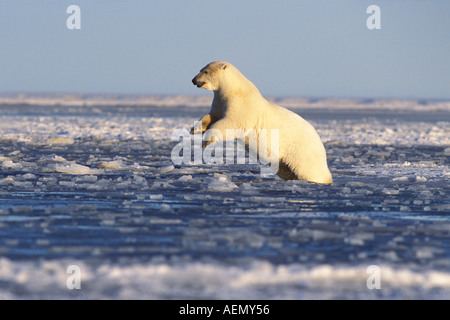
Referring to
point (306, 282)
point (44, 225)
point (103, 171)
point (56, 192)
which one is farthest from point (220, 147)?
point (306, 282)

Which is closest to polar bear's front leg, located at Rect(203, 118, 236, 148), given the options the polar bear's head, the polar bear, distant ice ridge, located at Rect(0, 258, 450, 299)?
the polar bear

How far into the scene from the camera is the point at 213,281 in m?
3.95

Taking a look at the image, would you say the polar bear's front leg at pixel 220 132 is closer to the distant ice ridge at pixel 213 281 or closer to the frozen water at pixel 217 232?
the frozen water at pixel 217 232

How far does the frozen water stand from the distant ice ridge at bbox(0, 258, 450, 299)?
10 millimetres

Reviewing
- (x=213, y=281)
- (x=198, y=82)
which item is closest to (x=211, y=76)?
(x=198, y=82)

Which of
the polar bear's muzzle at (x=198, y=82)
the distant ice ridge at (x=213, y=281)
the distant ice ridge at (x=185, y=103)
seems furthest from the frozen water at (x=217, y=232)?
the distant ice ridge at (x=185, y=103)

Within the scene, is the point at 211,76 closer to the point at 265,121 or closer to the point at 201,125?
the point at 201,125

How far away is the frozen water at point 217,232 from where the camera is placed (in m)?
3.93

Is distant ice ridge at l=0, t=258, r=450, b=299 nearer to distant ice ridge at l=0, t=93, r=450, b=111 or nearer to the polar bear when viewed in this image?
the polar bear

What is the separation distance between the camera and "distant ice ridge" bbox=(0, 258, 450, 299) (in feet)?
12.4

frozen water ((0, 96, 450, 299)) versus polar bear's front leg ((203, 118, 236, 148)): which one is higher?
polar bear's front leg ((203, 118, 236, 148))

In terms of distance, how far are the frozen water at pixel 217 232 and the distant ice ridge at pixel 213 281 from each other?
0.01 meters

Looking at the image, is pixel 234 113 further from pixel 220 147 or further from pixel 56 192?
pixel 220 147

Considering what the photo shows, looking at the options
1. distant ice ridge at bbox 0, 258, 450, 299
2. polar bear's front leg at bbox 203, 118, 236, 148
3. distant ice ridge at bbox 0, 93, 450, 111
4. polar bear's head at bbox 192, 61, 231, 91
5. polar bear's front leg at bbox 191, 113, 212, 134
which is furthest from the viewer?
distant ice ridge at bbox 0, 93, 450, 111
